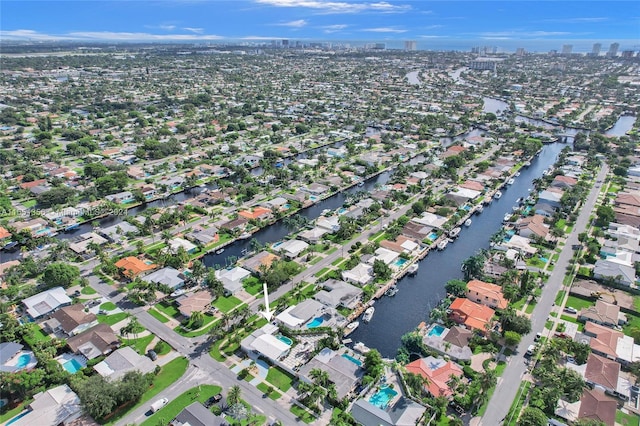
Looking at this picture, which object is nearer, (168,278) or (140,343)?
(140,343)

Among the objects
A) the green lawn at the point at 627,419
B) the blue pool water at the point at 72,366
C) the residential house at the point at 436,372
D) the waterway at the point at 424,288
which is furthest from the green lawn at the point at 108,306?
the green lawn at the point at 627,419

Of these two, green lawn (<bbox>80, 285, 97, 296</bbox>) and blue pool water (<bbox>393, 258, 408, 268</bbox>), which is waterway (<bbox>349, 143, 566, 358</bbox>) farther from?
green lawn (<bbox>80, 285, 97, 296</bbox>)

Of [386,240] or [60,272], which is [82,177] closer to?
[60,272]

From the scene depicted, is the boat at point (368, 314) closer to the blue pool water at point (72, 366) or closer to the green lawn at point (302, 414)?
the green lawn at point (302, 414)

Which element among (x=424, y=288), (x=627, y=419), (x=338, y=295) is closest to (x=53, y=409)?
(x=338, y=295)

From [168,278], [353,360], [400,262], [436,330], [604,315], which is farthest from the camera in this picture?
[400,262]

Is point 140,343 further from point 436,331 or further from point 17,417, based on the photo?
point 436,331
